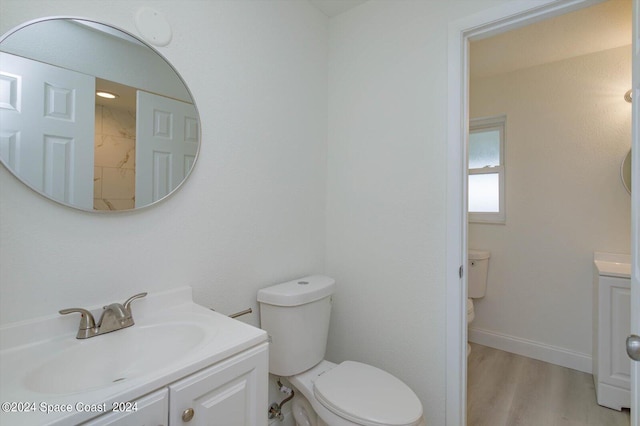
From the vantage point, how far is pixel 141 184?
3.62 feet

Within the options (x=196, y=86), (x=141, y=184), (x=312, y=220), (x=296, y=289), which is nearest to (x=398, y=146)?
(x=312, y=220)

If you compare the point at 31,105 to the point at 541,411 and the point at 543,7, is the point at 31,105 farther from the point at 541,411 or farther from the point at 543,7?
the point at 541,411

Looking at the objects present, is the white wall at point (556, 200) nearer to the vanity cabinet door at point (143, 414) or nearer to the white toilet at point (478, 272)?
the white toilet at point (478, 272)

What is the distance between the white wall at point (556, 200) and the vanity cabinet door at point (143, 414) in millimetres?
2834

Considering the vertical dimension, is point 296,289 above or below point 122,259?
below

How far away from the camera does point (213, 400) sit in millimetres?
792

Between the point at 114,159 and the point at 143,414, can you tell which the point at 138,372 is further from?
the point at 114,159

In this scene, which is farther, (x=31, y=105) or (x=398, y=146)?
(x=398, y=146)

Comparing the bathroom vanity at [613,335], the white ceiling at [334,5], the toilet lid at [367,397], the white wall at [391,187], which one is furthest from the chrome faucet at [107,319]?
the bathroom vanity at [613,335]

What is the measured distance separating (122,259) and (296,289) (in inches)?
29.2

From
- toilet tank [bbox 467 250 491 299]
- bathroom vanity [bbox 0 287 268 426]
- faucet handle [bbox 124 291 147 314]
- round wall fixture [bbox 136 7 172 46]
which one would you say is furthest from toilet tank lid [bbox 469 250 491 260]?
round wall fixture [bbox 136 7 172 46]

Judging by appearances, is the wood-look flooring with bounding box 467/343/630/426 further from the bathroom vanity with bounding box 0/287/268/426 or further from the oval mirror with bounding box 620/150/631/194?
the bathroom vanity with bounding box 0/287/268/426

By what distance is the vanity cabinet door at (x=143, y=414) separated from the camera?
612 millimetres

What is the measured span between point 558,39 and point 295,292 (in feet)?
8.16
